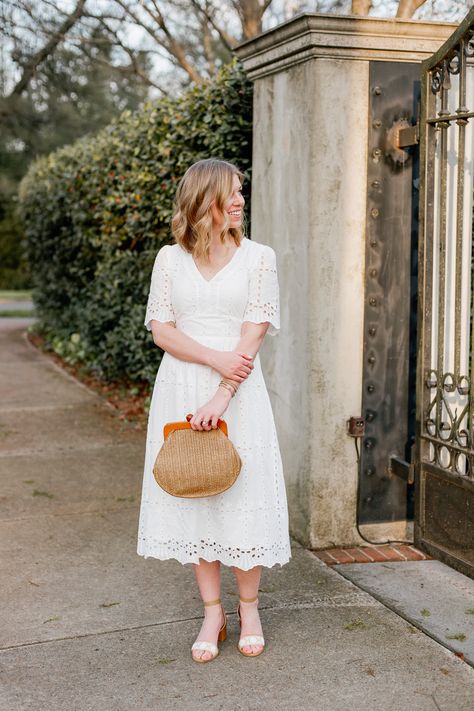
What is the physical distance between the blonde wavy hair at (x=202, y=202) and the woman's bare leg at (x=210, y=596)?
1166 millimetres

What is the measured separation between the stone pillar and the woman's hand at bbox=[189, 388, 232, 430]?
54.6 inches

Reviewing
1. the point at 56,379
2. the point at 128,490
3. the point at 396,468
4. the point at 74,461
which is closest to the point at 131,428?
the point at 74,461

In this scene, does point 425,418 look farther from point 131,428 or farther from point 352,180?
point 131,428

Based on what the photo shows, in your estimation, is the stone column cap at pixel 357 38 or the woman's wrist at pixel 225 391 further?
the stone column cap at pixel 357 38

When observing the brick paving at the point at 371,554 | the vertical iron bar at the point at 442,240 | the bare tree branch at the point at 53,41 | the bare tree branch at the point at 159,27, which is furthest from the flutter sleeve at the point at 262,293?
the bare tree branch at the point at 53,41

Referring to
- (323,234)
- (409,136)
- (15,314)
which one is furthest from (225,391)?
(15,314)

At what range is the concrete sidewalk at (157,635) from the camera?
2959 millimetres

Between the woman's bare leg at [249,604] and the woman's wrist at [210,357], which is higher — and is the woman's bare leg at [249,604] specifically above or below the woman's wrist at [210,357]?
below

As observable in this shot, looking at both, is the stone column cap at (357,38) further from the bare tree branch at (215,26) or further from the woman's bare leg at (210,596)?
the bare tree branch at (215,26)

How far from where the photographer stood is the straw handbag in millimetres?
3006

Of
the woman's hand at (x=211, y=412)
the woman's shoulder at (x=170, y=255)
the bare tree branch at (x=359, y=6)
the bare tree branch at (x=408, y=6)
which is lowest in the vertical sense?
the woman's hand at (x=211, y=412)

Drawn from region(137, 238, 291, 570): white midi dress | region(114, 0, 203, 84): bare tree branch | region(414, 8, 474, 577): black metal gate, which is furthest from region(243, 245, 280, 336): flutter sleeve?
region(114, 0, 203, 84): bare tree branch

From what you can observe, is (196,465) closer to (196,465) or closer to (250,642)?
(196,465)

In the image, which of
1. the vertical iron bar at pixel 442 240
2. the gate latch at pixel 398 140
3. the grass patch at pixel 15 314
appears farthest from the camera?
the grass patch at pixel 15 314
